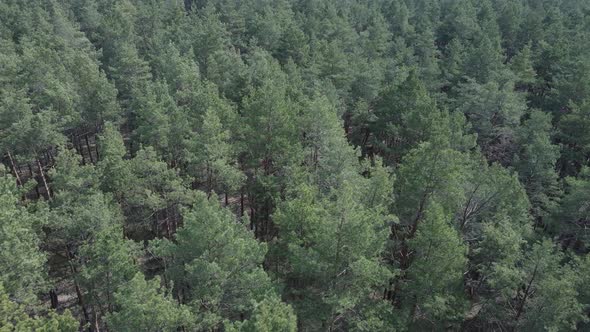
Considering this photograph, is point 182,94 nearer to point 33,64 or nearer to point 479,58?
point 33,64

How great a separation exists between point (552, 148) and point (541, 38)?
3429 centimetres

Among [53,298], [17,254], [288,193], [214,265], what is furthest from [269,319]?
[53,298]

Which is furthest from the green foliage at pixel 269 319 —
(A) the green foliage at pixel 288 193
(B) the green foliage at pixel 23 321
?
(B) the green foliage at pixel 23 321

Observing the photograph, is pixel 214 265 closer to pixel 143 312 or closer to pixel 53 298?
pixel 143 312

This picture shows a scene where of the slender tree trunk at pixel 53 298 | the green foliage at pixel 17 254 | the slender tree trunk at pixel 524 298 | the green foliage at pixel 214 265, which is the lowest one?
the slender tree trunk at pixel 53 298

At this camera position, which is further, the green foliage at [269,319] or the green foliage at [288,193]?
the green foliage at [288,193]

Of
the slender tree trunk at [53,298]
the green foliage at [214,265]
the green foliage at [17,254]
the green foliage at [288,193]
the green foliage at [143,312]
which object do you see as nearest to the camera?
the green foliage at [143,312]

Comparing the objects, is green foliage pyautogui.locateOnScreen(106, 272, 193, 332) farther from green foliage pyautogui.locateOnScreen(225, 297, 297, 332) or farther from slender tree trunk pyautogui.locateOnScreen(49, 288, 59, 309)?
slender tree trunk pyautogui.locateOnScreen(49, 288, 59, 309)

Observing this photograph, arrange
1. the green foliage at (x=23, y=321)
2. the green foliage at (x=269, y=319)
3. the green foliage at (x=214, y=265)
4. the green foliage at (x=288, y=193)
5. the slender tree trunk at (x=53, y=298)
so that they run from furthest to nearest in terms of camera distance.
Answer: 1. the slender tree trunk at (x=53, y=298)
2. the green foliage at (x=288, y=193)
3. the green foliage at (x=214, y=265)
4. the green foliage at (x=269, y=319)
5. the green foliage at (x=23, y=321)

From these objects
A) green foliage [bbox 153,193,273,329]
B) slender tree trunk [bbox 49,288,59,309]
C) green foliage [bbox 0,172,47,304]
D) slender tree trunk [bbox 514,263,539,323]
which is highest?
green foliage [bbox 0,172,47,304]

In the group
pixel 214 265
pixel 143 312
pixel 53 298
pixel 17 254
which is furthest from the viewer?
pixel 53 298

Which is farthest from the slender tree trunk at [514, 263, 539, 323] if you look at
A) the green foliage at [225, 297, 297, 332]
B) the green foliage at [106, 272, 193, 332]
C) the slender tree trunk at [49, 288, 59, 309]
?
the slender tree trunk at [49, 288, 59, 309]

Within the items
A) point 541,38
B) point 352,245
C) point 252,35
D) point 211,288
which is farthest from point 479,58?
point 211,288

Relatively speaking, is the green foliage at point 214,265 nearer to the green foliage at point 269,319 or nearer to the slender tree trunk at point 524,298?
the green foliage at point 269,319
